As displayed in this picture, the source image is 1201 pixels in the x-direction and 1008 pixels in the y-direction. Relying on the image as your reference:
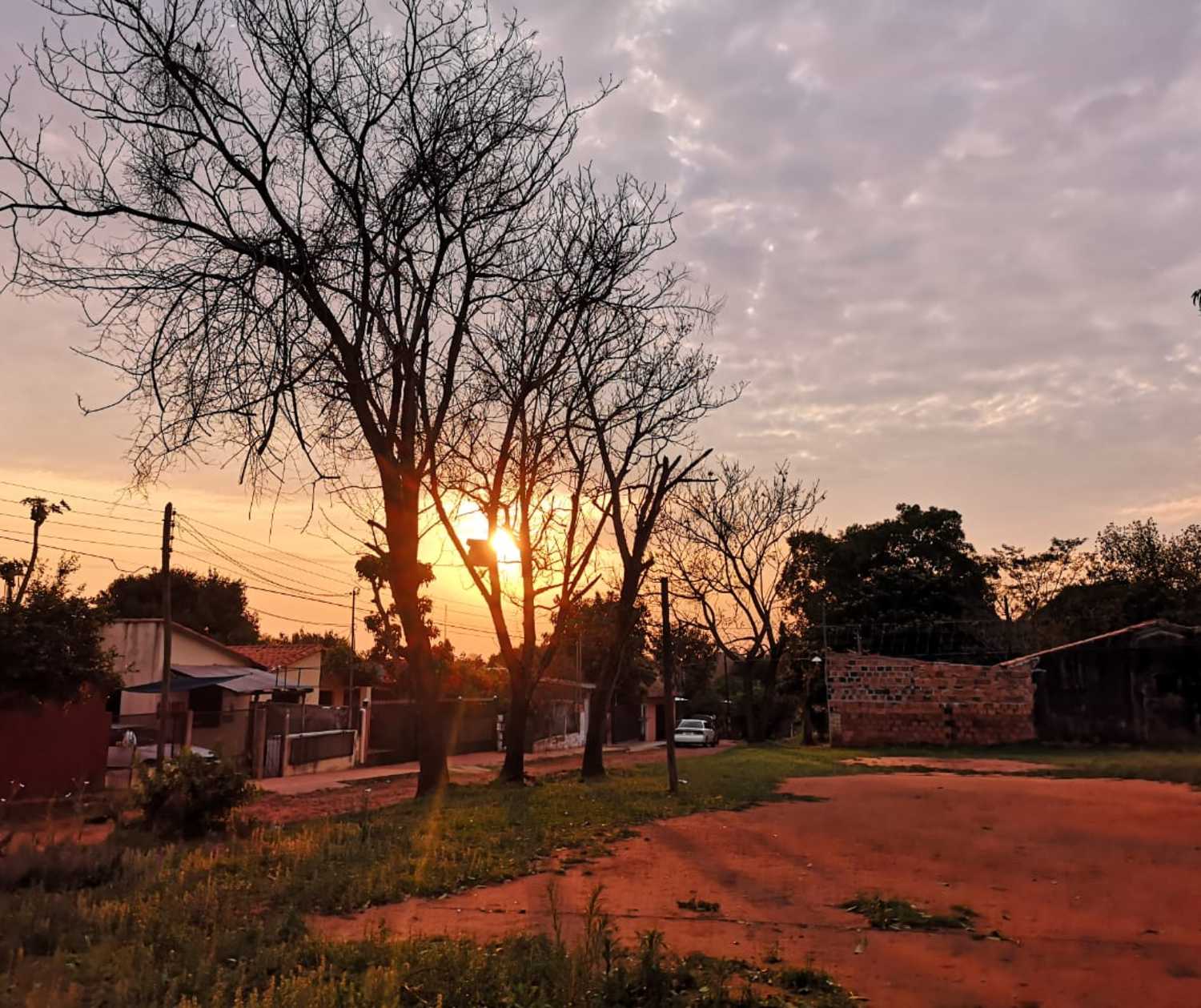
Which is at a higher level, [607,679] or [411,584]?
[411,584]

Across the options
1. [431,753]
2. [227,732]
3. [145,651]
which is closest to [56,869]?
[431,753]

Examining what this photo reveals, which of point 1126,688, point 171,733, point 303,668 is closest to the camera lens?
point 171,733

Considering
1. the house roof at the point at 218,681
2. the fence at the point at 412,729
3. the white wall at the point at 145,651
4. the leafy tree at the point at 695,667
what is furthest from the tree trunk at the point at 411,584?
the leafy tree at the point at 695,667

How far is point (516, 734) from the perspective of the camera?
19.9 m

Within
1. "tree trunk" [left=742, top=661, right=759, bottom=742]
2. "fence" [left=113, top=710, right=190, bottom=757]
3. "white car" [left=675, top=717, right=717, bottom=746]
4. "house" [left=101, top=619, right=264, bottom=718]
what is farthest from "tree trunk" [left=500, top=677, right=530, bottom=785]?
"white car" [left=675, top=717, right=717, bottom=746]

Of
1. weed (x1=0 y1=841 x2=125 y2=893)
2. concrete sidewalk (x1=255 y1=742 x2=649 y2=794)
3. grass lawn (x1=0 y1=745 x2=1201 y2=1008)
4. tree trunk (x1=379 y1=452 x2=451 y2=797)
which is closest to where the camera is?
grass lawn (x1=0 y1=745 x2=1201 y2=1008)

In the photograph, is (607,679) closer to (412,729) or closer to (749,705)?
(412,729)

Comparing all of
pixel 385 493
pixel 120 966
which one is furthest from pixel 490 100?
pixel 120 966

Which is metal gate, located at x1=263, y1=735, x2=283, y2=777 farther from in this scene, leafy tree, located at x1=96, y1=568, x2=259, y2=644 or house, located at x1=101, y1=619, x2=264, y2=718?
leafy tree, located at x1=96, y1=568, x2=259, y2=644

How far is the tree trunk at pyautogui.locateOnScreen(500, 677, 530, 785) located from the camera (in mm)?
19250

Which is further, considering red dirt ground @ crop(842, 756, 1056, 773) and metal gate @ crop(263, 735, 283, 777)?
metal gate @ crop(263, 735, 283, 777)

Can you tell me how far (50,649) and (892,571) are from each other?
35480 mm

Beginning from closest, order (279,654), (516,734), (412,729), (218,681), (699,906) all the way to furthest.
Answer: (699,906) → (516,734) → (218,681) → (412,729) → (279,654)

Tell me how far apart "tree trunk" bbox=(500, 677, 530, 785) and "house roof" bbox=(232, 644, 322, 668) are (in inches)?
858
